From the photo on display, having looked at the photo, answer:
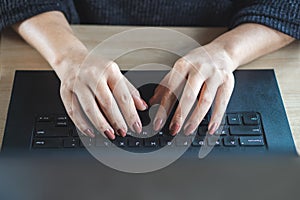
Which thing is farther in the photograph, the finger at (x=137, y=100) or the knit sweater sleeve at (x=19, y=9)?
the knit sweater sleeve at (x=19, y=9)

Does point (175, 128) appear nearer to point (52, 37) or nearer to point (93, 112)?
point (93, 112)

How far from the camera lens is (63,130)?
2.33 ft

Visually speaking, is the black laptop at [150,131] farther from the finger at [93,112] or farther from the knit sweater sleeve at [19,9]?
the knit sweater sleeve at [19,9]

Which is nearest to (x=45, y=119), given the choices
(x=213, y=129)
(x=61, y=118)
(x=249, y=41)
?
(x=61, y=118)

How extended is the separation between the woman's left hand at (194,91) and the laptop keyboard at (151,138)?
0.01 metres

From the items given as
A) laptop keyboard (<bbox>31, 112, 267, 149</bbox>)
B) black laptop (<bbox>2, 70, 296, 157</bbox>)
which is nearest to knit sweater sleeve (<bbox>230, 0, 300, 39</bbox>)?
black laptop (<bbox>2, 70, 296, 157</bbox>)

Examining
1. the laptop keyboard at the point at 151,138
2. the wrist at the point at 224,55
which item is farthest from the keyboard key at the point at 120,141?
the wrist at the point at 224,55

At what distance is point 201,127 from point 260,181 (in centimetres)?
14

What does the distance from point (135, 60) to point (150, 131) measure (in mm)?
170

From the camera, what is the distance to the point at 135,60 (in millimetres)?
833

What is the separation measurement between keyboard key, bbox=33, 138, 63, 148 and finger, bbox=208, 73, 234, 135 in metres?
0.22

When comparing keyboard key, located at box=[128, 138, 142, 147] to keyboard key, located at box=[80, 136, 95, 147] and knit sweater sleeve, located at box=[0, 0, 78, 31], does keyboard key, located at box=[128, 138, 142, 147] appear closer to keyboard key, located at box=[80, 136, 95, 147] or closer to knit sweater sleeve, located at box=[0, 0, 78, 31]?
keyboard key, located at box=[80, 136, 95, 147]

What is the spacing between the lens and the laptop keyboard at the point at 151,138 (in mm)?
694

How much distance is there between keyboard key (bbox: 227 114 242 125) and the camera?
72 centimetres
